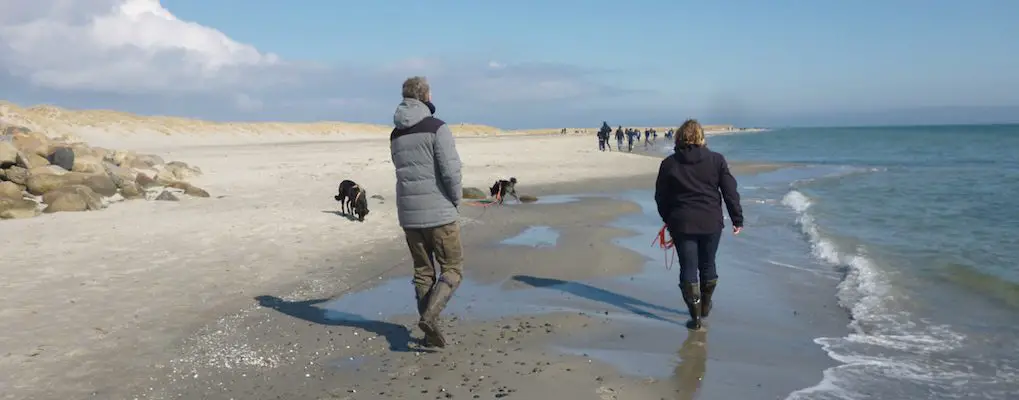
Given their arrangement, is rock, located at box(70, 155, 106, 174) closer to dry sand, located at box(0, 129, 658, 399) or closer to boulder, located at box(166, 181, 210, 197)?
boulder, located at box(166, 181, 210, 197)

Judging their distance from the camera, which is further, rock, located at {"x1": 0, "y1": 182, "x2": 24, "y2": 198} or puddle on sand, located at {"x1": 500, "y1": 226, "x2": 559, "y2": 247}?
rock, located at {"x1": 0, "y1": 182, "x2": 24, "y2": 198}

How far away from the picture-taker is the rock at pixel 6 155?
11.8 meters

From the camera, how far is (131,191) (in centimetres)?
1325

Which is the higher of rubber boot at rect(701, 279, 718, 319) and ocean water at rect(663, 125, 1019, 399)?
rubber boot at rect(701, 279, 718, 319)

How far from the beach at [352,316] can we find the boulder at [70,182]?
5.64 ft

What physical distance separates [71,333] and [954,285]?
8677 mm

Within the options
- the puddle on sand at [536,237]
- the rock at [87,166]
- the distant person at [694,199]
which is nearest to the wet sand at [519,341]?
the distant person at [694,199]

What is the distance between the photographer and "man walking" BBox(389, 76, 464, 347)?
473 centimetres

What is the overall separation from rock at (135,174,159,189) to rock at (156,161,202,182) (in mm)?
414

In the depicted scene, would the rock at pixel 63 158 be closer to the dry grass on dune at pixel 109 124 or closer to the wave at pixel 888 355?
the wave at pixel 888 355

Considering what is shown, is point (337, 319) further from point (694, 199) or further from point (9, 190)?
point (9, 190)

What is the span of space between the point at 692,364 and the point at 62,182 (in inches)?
477

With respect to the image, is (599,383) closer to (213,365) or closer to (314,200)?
(213,365)

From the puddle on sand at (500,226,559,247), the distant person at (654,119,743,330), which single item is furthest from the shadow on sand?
the distant person at (654,119,743,330)
